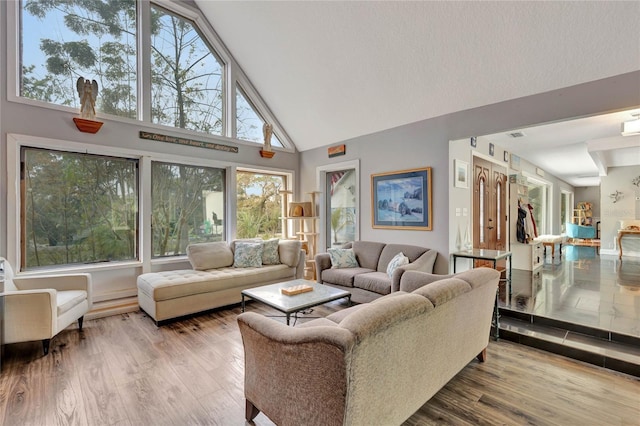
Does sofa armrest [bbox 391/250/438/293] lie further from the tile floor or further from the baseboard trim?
the baseboard trim

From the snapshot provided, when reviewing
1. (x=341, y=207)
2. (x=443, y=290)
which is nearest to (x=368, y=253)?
(x=341, y=207)

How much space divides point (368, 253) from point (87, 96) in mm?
4240

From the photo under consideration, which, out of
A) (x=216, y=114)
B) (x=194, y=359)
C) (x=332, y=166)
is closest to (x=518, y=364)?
(x=194, y=359)

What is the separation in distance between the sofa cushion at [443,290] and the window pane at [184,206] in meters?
3.96

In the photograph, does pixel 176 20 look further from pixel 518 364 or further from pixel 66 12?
pixel 518 364

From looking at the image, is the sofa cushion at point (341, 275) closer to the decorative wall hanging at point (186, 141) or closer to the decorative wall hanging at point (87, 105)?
the decorative wall hanging at point (186, 141)

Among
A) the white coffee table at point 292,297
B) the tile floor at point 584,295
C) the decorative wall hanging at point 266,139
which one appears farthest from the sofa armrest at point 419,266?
the decorative wall hanging at point 266,139

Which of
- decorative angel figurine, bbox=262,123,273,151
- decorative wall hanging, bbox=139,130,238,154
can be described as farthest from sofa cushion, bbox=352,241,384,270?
decorative wall hanging, bbox=139,130,238,154

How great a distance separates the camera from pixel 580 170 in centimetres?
809

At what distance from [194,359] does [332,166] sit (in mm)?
3769

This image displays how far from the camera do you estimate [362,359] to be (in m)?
1.22

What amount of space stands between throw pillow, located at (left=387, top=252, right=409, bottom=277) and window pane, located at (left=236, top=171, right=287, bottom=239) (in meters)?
2.70

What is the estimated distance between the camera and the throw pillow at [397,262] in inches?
145

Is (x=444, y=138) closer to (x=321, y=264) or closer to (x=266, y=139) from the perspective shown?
(x=321, y=264)
